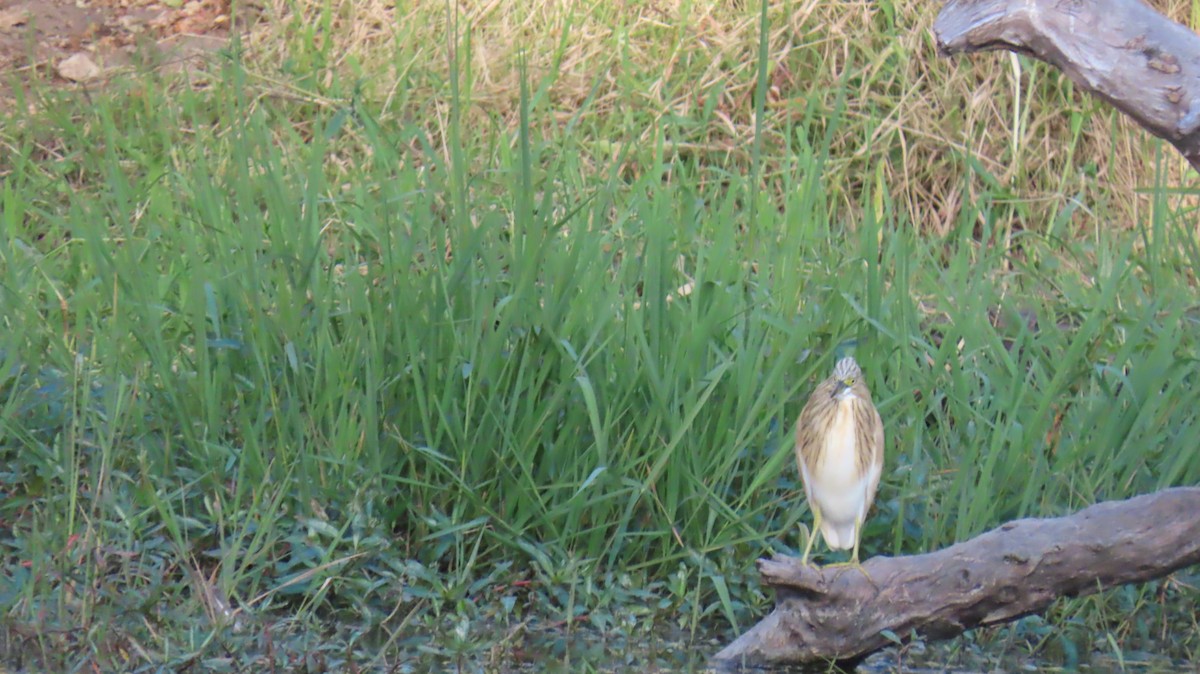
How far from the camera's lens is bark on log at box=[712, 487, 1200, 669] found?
2.97 meters

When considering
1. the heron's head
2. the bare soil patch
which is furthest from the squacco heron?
the bare soil patch

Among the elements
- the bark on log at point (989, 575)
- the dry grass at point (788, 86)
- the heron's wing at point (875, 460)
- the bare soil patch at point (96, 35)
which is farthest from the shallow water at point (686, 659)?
the bare soil patch at point (96, 35)

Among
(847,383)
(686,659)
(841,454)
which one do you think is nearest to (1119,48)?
(847,383)

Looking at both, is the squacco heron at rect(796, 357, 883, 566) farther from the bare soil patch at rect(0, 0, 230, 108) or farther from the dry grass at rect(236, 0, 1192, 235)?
the bare soil patch at rect(0, 0, 230, 108)

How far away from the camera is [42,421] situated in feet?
11.8

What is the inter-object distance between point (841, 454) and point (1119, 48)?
973mm

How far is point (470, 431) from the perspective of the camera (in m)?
3.48

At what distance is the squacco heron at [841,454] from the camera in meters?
3.09

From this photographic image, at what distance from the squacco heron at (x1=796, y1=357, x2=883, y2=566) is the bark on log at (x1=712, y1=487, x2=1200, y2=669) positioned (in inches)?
4.5

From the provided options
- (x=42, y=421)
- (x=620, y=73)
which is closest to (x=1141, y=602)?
(x=42, y=421)

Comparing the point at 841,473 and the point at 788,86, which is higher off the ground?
A: the point at 788,86

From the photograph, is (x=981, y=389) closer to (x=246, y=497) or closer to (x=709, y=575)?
(x=709, y=575)


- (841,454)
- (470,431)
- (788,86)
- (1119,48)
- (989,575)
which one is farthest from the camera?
(788,86)

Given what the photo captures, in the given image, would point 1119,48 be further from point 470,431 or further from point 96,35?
point 96,35
